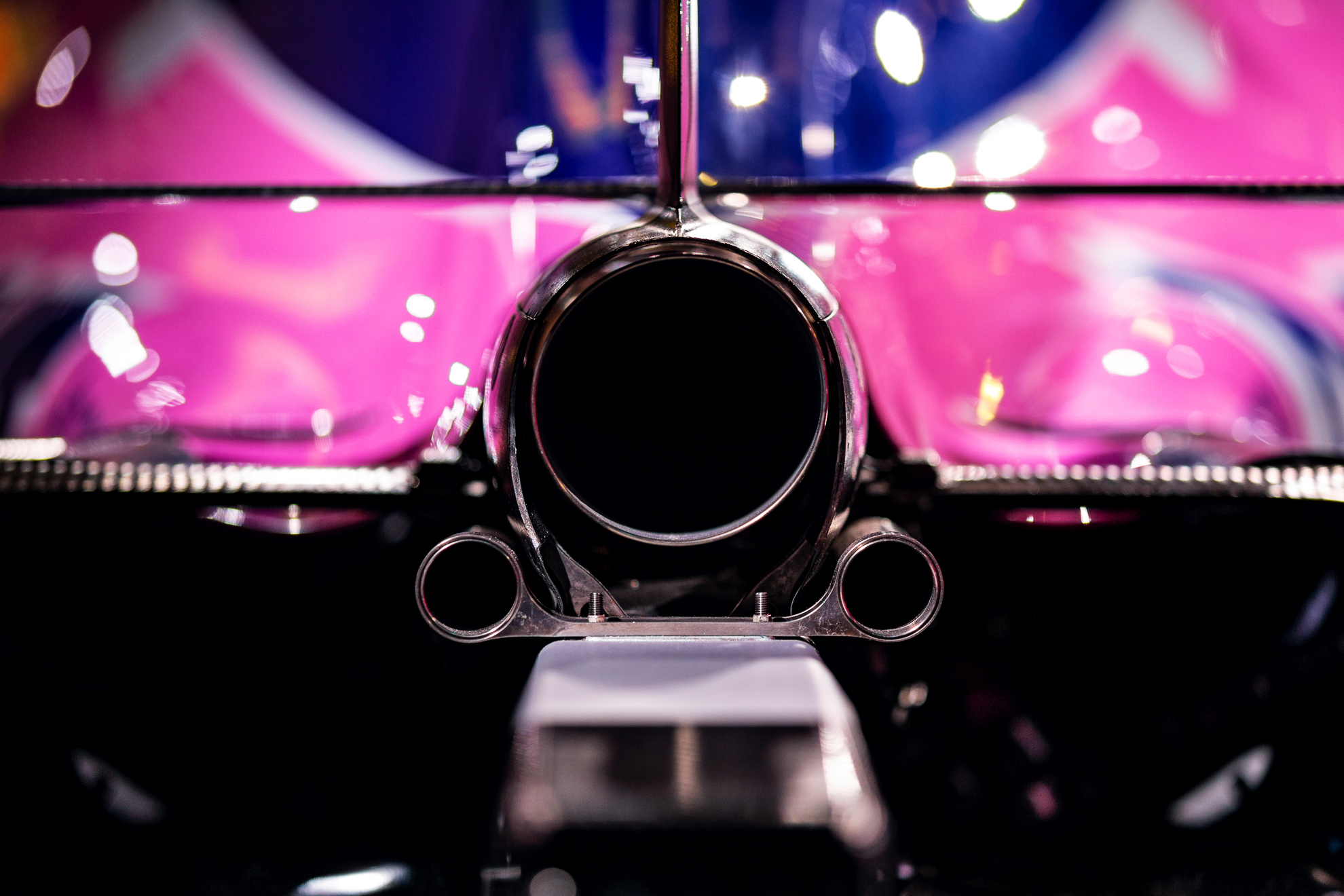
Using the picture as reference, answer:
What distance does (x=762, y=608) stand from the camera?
664 mm

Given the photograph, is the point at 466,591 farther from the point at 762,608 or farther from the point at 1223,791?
the point at 1223,791

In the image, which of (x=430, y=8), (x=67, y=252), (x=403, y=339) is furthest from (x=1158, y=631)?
(x=67, y=252)

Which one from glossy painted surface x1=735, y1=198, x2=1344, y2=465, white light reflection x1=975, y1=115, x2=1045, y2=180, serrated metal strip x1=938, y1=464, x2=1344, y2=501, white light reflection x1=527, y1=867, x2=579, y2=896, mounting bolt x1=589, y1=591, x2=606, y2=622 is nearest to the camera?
white light reflection x1=527, y1=867, x2=579, y2=896

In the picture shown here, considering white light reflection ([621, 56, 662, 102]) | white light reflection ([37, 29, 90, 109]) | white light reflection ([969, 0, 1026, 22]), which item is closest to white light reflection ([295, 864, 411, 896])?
white light reflection ([621, 56, 662, 102])

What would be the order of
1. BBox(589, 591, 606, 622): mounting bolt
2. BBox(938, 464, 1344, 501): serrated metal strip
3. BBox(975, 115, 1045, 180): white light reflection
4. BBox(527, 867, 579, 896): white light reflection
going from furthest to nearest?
BBox(975, 115, 1045, 180): white light reflection < BBox(938, 464, 1344, 501): serrated metal strip < BBox(589, 591, 606, 622): mounting bolt < BBox(527, 867, 579, 896): white light reflection

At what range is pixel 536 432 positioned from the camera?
2.08ft

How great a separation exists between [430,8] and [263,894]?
86cm

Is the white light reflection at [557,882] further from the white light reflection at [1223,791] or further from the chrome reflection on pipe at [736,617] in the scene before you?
the white light reflection at [1223,791]

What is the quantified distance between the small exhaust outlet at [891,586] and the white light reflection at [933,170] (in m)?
0.46

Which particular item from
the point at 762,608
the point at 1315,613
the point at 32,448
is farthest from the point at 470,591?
the point at 1315,613

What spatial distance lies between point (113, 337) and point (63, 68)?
0.34 m

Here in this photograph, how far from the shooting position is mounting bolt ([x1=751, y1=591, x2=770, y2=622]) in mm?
662

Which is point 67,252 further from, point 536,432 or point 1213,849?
point 1213,849

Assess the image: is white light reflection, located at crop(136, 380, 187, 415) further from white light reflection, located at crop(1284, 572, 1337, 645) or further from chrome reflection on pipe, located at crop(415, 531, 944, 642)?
white light reflection, located at crop(1284, 572, 1337, 645)
